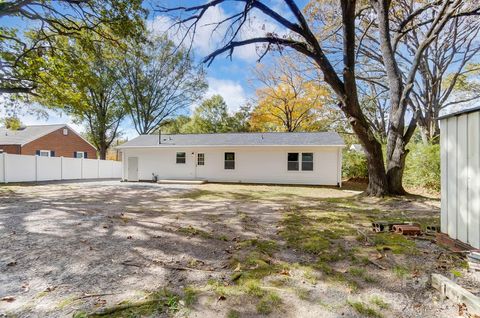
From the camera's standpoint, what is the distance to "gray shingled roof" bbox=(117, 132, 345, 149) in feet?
53.7

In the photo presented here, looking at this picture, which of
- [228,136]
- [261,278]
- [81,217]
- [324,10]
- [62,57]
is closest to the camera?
[261,278]

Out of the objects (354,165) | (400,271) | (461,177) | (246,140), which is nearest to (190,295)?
(400,271)

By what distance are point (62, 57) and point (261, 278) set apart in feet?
46.9

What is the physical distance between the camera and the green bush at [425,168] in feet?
40.8

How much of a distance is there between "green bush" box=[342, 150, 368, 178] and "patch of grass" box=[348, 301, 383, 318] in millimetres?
17363

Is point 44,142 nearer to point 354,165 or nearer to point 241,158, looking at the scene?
point 241,158

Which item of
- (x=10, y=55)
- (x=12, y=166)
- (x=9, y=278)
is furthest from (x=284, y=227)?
(x=12, y=166)

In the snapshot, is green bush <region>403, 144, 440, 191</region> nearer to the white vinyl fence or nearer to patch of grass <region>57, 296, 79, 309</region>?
patch of grass <region>57, 296, 79, 309</region>

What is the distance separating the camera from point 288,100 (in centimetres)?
2688

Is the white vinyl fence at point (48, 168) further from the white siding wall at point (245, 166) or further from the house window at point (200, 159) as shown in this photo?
the house window at point (200, 159)

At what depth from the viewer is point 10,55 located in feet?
A: 37.9

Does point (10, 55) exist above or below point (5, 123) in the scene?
above

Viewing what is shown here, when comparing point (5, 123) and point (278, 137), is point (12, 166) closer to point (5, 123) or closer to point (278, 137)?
point (5, 123)

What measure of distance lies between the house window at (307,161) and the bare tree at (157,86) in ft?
49.8
